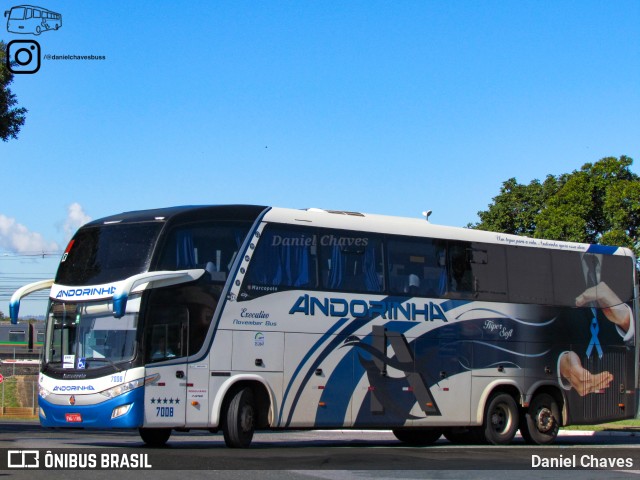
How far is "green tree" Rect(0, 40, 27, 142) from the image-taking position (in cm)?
2686

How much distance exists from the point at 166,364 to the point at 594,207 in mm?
41256

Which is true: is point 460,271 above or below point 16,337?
below

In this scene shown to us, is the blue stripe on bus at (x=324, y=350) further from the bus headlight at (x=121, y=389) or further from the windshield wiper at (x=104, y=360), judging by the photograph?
the windshield wiper at (x=104, y=360)

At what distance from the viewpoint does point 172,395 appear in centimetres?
1694

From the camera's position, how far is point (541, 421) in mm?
22406

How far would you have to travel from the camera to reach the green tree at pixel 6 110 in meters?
26.9

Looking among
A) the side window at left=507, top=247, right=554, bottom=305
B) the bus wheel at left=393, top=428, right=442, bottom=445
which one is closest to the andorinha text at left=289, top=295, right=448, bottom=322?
the side window at left=507, top=247, right=554, bottom=305

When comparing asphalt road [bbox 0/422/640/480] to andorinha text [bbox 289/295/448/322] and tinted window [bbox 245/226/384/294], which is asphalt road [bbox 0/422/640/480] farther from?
tinted window [bbox 245/226/384/294]

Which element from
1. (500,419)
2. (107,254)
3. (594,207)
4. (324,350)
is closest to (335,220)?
(324,350)

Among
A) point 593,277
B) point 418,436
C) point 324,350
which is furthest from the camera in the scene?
point 593,277

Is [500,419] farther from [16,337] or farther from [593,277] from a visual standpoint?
[16,337]

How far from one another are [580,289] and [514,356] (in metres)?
2.52

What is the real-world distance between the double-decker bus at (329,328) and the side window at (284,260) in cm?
3

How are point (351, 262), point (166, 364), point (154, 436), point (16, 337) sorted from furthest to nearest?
point (16, 337)
point (351, 262)
point (154, 436)
point (166, 364)
